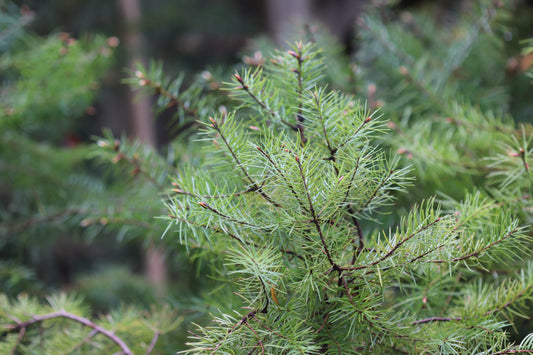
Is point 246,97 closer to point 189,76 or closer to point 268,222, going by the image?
point 268,222

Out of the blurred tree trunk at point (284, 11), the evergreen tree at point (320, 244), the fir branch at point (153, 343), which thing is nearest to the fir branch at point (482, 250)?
the evergreen tree at point (320, 244)

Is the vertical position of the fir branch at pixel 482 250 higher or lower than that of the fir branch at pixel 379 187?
lower

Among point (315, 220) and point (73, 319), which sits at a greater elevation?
point (315, 220)

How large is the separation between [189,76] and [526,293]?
1.48 metres

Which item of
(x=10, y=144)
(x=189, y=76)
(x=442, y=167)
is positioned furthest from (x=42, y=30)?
(x=442, y=167)

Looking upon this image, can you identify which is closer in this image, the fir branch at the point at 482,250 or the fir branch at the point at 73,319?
the fir branch at the point at 482,250

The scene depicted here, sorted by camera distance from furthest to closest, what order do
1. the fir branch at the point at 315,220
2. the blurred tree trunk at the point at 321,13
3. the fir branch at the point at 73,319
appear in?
the blurred tree trunk at the point at 321,13, the fir branch at the point at 73,319, the fir branch at the point at 315,220

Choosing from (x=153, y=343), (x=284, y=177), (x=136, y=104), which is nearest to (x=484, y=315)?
(x=284, y=177)

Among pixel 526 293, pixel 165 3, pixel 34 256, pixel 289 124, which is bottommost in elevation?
pixel 34 256

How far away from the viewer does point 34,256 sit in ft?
2.60

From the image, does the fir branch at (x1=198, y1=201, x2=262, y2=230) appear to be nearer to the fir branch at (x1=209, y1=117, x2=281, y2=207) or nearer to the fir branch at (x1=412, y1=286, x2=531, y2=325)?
the fir branch at (x1=209, y1=117, x2=281, y2=207)

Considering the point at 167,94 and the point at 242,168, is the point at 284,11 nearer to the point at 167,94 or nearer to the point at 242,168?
the point at 167,94

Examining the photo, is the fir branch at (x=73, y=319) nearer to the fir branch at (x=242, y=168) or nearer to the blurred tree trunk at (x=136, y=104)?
the fir branch at (x=242, y=168)

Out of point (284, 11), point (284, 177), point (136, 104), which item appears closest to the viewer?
point (284, 177)
